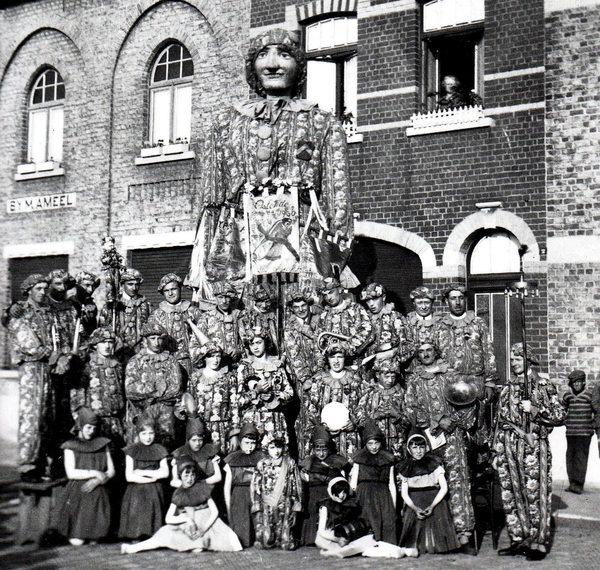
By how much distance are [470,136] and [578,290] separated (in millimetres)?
2508

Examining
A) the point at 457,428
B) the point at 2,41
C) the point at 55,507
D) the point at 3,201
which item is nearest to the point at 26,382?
the point at 55,507

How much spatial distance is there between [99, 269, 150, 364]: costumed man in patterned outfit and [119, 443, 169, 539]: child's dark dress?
2.16 meters

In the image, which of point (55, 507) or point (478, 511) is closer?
point (55, 507)

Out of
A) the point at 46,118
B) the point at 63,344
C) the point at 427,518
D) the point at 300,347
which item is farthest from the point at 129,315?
the point at 46,118

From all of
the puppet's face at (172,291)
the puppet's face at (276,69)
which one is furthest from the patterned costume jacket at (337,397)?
the puppet's face at (276,69)

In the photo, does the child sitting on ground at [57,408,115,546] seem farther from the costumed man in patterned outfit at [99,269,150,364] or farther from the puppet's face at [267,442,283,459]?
the costumed man in patterned outfit at [99,269,150,364]

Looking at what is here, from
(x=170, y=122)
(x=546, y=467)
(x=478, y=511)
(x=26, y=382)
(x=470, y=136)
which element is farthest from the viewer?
(x=170, y=122)

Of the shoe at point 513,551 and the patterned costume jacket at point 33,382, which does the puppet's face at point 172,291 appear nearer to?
the patterned costume jacket at point 33,382

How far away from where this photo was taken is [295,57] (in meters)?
8.16

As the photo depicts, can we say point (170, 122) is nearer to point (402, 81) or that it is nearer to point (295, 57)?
point (402, 81)

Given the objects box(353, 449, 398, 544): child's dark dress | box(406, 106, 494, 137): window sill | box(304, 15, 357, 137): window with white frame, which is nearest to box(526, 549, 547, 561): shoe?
box(353, 449, 398, 544): child's dark dress

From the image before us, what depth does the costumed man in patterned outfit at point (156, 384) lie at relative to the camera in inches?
308

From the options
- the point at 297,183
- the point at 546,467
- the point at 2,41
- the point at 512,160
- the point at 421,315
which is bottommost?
the point at 546,467

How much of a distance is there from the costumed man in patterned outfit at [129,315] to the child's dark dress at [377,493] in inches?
127
